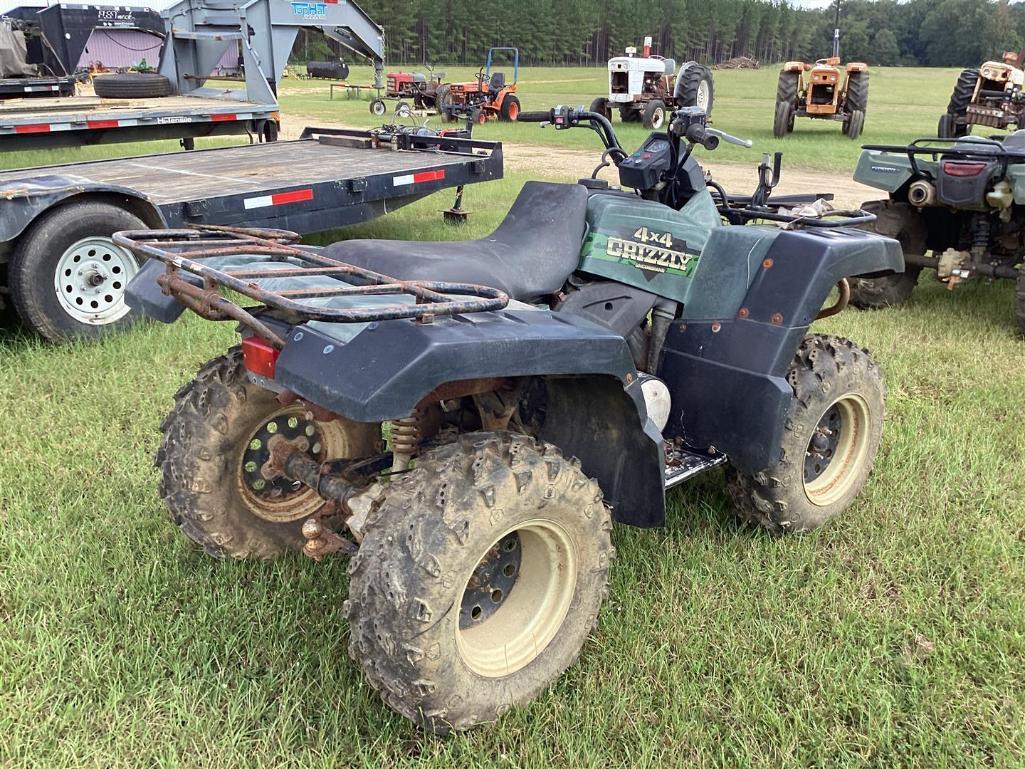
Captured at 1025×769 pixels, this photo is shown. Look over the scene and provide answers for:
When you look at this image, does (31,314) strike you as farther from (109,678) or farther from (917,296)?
(917,296)

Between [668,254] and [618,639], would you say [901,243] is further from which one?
[618,639]

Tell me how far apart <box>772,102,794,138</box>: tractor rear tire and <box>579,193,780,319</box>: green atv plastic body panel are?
53.6 ft

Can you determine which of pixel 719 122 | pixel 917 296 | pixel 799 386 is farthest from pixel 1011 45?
pixel 799 386

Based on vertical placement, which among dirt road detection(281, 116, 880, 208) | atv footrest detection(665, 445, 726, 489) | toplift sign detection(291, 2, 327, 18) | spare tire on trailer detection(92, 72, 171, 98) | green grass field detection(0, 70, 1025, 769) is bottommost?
green grass field detection(0, 70, 1025, 769)

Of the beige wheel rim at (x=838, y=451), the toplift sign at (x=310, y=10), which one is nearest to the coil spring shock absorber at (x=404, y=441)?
the beige wheel rim at (x=838, y=451)

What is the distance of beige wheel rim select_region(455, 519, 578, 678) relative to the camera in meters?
2.29

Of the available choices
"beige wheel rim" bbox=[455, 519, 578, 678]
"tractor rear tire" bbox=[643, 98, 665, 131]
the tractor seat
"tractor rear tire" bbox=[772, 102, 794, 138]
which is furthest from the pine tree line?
"beige wheel rim" bbox=[455, 519, 578, 678]

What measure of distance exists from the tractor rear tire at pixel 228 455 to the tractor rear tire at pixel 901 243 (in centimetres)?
483

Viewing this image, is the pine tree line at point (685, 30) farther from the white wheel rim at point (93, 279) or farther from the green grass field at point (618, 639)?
the green grass field at point (618, 639)

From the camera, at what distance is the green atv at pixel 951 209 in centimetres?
544

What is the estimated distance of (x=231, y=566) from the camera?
279 cm

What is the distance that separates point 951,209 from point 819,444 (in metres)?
3.70

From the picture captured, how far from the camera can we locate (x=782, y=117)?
1789 centimetres

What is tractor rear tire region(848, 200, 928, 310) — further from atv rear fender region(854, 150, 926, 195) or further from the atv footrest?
the atv footrest
